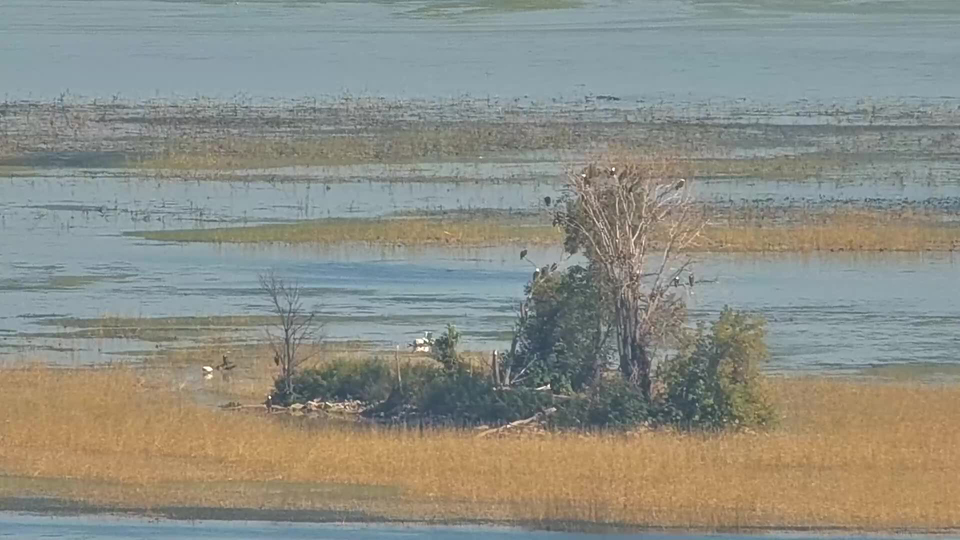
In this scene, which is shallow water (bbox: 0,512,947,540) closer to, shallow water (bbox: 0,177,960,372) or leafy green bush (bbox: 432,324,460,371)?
leafy green bush (bbox: 432,324,460,371)

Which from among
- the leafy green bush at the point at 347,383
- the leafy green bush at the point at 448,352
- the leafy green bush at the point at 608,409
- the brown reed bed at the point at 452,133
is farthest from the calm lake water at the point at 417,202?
the leafy green bush at the point at 608,409

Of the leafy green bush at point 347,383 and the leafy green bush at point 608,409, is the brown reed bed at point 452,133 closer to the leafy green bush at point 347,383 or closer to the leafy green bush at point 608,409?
the leafy green bush at point 347,383

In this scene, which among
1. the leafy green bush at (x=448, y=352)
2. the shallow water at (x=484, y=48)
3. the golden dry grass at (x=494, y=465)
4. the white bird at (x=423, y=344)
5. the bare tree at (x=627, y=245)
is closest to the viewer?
the golden dry grass at (x=494, y=465)

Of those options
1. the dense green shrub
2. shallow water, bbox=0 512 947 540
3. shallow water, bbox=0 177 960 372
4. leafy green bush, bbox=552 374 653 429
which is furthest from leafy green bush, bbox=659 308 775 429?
shallow water, bbox=0 512 947 540

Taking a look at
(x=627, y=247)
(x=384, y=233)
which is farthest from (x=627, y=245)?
(x=384, y=233)

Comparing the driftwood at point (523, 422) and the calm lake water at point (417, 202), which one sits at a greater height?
the calm lake water at point (417, 202)

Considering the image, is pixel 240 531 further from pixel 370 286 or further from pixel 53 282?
pixel 53 282
